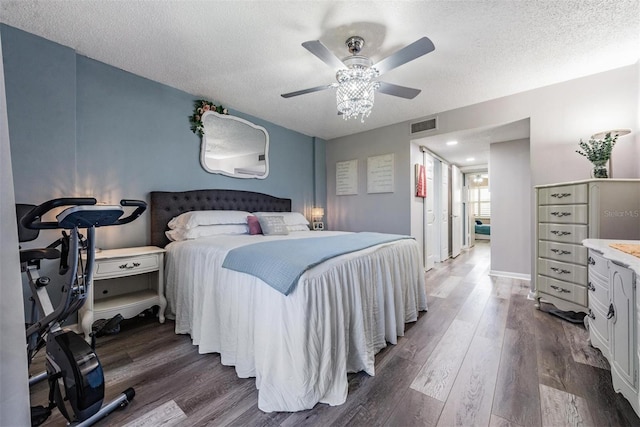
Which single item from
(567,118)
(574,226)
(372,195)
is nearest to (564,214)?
(574,226)

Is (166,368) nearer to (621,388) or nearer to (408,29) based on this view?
(621,388)

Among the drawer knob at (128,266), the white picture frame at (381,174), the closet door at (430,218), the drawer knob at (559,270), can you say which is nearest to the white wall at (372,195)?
the white picture frame at (381,174)

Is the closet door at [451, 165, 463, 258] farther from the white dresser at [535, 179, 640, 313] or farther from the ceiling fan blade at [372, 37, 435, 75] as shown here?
the ceiling fan blade at [372, 37, 435, 75]

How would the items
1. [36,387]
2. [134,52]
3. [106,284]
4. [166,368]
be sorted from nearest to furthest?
[36,387]
[166,368]
[134,52]
[106,284]

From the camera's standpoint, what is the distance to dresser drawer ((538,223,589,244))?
229 cm

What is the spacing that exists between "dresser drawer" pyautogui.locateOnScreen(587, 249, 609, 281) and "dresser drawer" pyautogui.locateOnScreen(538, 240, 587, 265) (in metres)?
0.66

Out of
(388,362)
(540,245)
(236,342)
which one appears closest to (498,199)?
(540,245)

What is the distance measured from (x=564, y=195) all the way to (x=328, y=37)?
2565 millimetres

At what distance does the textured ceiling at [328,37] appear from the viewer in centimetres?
176

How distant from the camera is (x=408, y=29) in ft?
6.39

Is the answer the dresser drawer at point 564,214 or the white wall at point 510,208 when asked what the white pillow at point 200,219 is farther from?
the white wall at point 510,208

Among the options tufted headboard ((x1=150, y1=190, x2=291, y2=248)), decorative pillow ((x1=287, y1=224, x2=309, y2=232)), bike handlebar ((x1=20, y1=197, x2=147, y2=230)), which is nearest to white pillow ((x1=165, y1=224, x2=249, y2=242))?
tufted headboard ((x1=150, y1=190, x2=291, y2=248))

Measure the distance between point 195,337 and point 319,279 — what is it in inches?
51.0

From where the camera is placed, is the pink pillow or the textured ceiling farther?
the pink pillow
